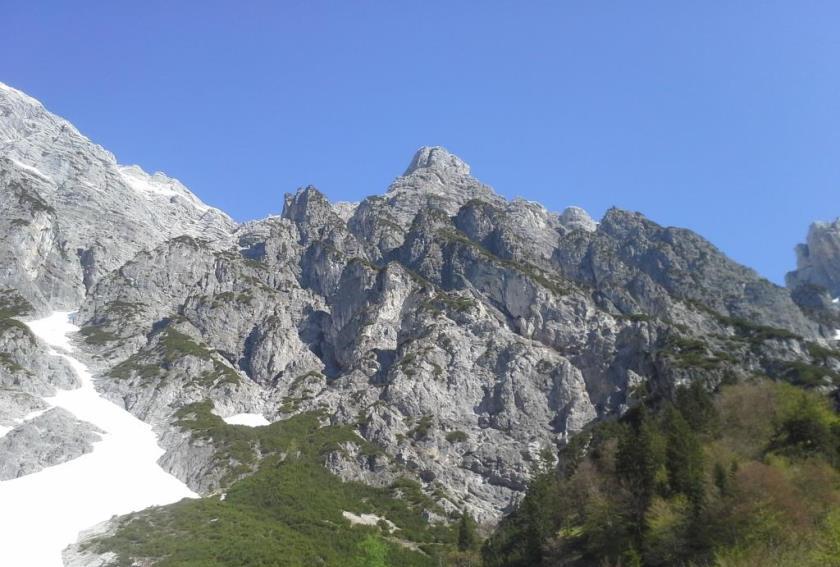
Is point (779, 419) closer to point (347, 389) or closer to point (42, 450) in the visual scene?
point (347, 389)

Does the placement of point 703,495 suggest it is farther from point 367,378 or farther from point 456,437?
point 367,378

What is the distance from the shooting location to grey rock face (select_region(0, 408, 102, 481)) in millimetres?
121438

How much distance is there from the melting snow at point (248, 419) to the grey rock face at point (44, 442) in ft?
91.8

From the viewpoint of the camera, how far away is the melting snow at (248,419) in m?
149

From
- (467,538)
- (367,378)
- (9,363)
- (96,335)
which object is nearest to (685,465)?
(467,538)

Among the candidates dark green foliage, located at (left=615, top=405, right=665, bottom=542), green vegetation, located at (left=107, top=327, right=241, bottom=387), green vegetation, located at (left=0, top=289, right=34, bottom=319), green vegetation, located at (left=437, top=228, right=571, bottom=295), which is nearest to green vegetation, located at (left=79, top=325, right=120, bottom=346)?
green vegetation, located at (left=107, top=327, right=241, bottom=387)

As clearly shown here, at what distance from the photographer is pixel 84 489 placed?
4729 inches

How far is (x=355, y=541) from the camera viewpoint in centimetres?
10038

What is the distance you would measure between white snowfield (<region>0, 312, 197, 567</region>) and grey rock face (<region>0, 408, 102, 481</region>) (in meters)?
1.92

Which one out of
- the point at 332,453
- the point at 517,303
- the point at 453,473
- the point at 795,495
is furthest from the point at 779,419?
the point at 517,303

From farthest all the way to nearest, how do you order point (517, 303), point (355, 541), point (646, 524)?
point (517, 303)
point (355, 541)
point (646, 524)

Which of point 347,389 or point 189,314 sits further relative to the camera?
point 189,314

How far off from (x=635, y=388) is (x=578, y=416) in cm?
1404

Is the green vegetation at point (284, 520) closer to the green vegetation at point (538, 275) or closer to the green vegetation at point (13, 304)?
the green vegetation at point (538, 275)
